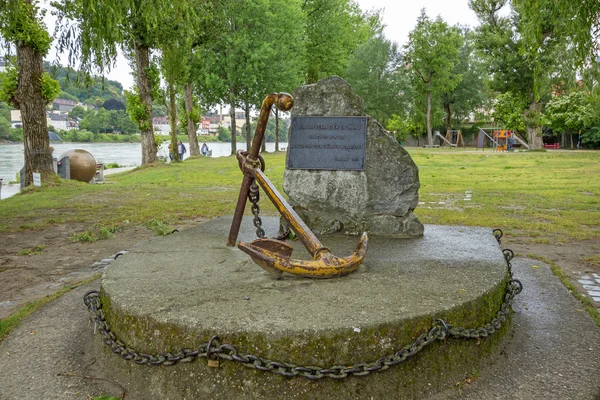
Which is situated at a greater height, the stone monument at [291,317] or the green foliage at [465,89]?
the green foliage at [465,89]

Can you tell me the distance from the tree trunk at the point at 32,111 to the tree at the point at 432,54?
36.9 metres

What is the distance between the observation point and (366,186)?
15.6 feet

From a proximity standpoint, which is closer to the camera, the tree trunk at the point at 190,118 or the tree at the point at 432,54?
the tree trunk at the point at 190,118

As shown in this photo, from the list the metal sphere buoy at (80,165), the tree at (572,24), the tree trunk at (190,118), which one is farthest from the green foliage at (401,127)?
the tree at (572,24)

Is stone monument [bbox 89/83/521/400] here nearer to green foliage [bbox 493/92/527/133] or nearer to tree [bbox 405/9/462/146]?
green foliage [bbox 493/92/527/133]

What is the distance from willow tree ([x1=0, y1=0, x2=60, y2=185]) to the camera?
11.2 m

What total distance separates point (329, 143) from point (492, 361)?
8.68ft

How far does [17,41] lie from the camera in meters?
11.2

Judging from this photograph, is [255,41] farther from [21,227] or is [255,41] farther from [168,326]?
[168,326]

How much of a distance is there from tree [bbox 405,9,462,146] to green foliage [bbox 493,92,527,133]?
5.58 meters

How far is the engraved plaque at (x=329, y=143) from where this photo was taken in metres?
4.74

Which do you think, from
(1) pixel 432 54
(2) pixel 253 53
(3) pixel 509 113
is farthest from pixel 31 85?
(1) pixel 432 54

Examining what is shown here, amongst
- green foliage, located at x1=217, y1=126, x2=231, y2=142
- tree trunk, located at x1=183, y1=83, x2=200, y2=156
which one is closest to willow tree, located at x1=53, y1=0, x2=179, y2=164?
tree trunk, located at x1=183, y1=83, x2=200, y2=156

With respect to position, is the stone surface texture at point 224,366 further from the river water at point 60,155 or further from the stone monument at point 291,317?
the river water at point 60,155
